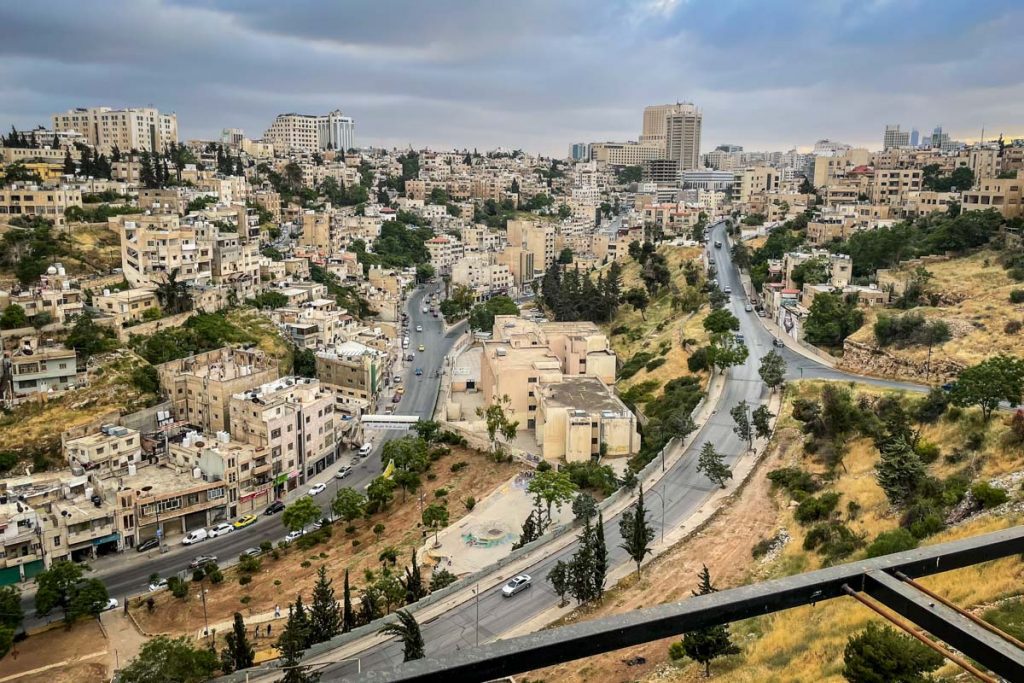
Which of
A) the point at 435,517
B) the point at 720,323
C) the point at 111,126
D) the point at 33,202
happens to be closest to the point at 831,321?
the point at 720,323

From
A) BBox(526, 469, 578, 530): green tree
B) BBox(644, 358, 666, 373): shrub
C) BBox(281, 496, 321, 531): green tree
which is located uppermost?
BBox(644, 358, 666, 373): shrub

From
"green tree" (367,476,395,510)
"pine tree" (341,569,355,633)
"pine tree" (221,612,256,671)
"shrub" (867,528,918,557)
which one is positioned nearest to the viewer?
"shrub" (867,528,918,557)

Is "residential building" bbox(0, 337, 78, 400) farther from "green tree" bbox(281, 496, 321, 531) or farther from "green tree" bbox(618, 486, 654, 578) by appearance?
"green tree" bbox(618, 486, 654, 578)

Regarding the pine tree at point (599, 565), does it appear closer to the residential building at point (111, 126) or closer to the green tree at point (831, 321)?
the green tree at point (831, 321)

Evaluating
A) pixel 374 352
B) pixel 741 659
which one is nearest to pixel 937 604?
pixel 741 659

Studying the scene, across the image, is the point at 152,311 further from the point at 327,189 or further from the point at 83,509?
the point at 327,189

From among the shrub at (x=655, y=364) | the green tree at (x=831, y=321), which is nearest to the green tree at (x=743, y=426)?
the green tree at (x=831, y=321)

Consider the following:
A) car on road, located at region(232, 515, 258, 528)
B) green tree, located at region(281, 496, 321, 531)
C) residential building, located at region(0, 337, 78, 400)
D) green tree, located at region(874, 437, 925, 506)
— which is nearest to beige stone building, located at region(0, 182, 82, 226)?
residential building, located at region(0, 337, 78, 400)

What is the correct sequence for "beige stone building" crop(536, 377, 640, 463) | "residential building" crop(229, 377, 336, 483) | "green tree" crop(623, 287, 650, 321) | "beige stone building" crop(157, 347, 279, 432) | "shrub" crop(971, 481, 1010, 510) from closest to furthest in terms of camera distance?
"shrub" crop(971, 481, 1010, 510) < "beige stone building" crop(536, 377, 640, 463) < "residential building" crop(229, 377, 336, 483) < "beige stone building" crop(157, 347, 279, 432) < "green tree" crop(623, 287, 650, 321)
